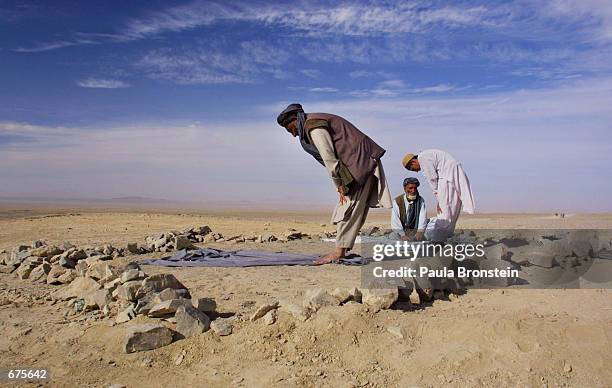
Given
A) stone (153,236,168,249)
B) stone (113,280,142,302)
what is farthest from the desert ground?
stone (153,236,168,249)

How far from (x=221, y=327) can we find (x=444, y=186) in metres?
3.92

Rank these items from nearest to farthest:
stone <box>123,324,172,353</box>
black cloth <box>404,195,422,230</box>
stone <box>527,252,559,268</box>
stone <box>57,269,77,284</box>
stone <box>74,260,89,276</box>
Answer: stone <box>123,324,172,353</box> → stone <box>527,252,559,268</box> → stone <box>74,260,89,276</box> → stone <box>57,269,77,284</box> → black cloth <box>404,195,422,230</box>

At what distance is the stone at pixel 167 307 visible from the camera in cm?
441

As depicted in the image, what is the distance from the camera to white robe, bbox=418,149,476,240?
6988 mm

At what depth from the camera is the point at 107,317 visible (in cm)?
481

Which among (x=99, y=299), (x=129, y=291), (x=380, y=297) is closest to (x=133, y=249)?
(x=99, y=299)

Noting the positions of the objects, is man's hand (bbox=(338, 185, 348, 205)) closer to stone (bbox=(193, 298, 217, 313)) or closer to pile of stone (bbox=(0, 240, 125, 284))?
stone (bbox=(193, 298, 217, 313))

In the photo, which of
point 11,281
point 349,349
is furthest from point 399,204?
point 11,281

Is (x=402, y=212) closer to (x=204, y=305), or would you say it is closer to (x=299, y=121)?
(x=299, y=121)

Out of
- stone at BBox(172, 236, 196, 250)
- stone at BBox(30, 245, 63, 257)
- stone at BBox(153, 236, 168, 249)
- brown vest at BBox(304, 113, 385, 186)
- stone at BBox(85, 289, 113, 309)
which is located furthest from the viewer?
stone at BBox(153, 236, 168, 249)

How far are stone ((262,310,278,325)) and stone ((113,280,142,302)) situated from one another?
1388 mm

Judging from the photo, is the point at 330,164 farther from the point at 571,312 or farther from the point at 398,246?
the point at 571,312

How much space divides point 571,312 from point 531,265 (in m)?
1.52

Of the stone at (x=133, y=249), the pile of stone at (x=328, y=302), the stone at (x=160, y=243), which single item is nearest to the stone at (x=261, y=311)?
the pile of stone at (x=328, y=302)
